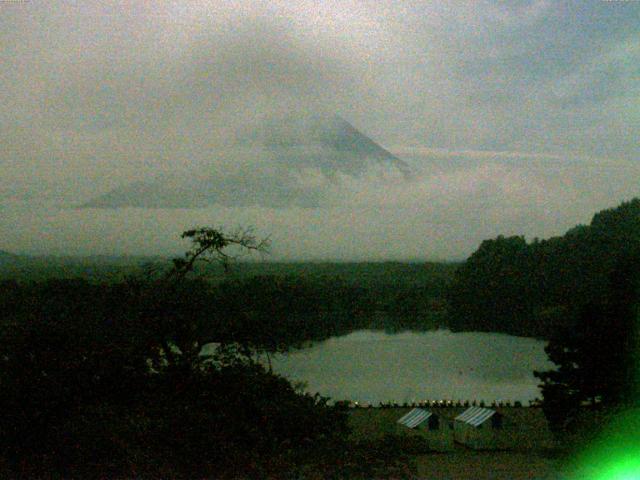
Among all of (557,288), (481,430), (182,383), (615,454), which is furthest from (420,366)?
(615,454)

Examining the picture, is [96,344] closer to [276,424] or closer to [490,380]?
[276,424]

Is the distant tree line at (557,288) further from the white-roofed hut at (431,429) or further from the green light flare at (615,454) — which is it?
the green light flare at (615,454)

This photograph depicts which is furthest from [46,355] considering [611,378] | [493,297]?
[493,297]

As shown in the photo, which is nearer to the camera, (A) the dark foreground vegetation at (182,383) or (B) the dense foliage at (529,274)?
(A) the dark foreground vegetation at (182,383)

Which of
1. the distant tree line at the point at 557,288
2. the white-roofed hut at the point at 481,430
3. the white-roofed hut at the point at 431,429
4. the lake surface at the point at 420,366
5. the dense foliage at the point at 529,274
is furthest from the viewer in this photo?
the dense foliage at the point at 529,274

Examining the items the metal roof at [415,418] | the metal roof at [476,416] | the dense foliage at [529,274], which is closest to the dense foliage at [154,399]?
the metal roof at [415,418]

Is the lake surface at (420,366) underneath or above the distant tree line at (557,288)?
underneath

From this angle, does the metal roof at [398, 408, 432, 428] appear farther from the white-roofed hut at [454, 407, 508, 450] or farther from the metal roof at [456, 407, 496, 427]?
the metal roof at [456, 407, 496, 427]
